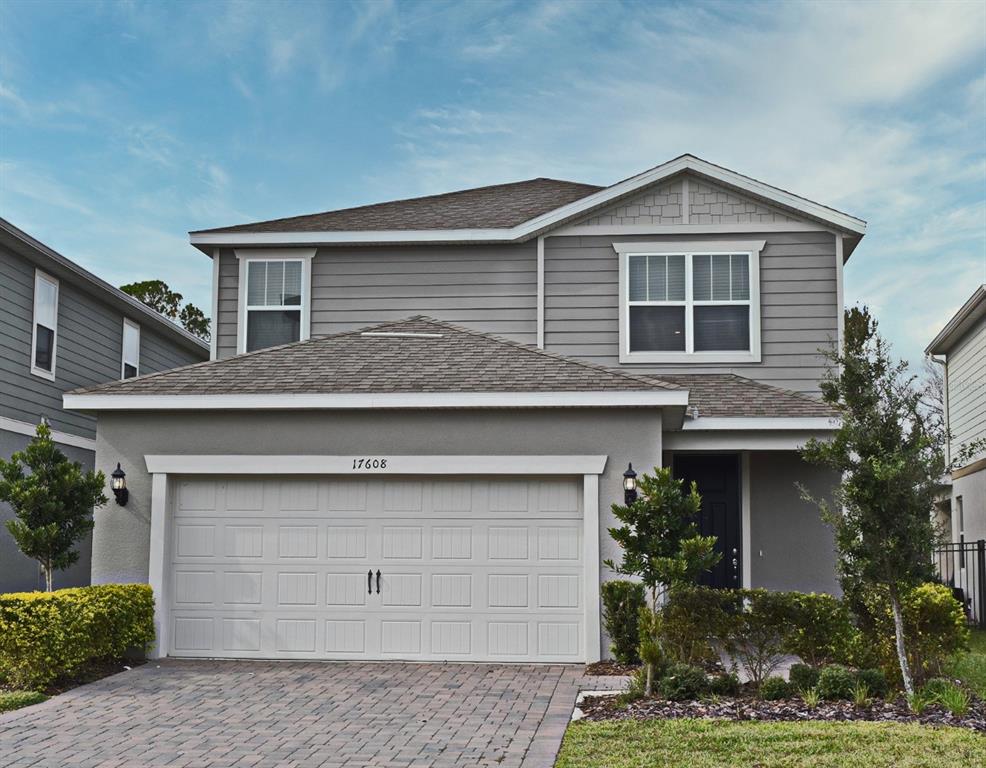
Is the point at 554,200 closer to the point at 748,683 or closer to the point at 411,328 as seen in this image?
the point at 411,328

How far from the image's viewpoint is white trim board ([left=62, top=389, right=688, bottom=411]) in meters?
12.6

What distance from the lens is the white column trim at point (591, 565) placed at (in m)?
12.4

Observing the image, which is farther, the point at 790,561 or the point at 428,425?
the point at 790,561

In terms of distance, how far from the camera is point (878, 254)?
22.1 m

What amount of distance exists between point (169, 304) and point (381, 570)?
29.4 m

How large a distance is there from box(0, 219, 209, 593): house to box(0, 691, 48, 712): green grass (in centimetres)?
696

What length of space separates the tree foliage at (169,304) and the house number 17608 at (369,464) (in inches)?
1108

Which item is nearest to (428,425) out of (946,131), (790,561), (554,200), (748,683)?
(748,683)

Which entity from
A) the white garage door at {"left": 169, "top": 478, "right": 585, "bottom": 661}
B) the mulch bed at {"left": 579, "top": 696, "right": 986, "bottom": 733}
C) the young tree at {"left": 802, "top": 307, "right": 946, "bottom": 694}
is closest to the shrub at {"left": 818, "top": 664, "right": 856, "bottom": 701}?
the mulch bed at {"left": 579, "top": 696, "right": 986, "bottom": 733}

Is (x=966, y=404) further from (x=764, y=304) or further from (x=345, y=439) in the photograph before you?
(x=345, y=439)

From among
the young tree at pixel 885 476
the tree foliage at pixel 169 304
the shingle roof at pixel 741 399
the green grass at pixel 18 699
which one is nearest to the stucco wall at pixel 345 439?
the shingle roof at pixel 741 399

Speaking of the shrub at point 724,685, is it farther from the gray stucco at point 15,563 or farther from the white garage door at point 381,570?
the gray stucco at point 15,563

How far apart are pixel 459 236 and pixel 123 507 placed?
657cm

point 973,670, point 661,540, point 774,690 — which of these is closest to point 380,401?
point 661,540
